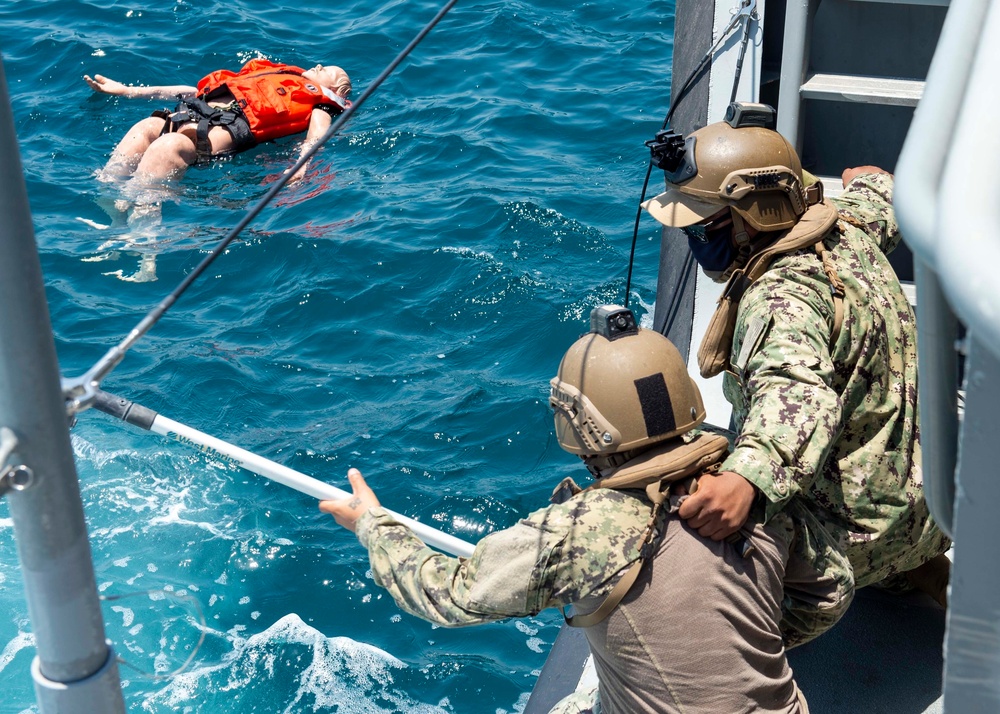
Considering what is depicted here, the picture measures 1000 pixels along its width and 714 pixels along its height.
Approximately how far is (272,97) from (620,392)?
815 centimetres

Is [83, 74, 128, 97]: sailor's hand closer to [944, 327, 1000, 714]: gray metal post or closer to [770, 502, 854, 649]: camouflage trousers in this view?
[770, 502, 854, 649]: camouflage trousers

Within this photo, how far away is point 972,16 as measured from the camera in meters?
1.10

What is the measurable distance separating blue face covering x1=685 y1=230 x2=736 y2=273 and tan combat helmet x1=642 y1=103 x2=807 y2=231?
0.09m

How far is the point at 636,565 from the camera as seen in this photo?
7.63 feet

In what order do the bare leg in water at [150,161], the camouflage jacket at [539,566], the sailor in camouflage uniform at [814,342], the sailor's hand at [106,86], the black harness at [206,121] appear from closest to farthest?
the camouflage jacket at [539,566] < the sailor in camouflage uniform at [814,342] < the bare leg in water at [150,161] < the black harness at [206,121] < the sailor's hand at [106,86]

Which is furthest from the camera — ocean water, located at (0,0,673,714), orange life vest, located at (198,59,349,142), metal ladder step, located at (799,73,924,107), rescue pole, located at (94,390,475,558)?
orange life vest, located at (198,59,349,142)

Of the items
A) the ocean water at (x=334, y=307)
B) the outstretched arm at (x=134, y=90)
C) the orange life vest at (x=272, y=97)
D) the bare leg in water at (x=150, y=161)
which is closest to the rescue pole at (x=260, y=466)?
the ocean water at (x=334, y=307)

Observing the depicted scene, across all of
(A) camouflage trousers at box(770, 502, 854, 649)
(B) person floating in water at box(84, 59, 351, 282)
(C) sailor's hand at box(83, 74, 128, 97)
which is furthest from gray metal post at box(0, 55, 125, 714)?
(C) sailor's hand at box(83, 74, 128, 97)

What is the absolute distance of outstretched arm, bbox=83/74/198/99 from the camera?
10.4 metres

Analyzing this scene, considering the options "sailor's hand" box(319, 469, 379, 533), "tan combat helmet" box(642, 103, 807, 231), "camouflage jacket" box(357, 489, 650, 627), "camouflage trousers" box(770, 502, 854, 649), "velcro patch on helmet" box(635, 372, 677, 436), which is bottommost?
"camouflage trousers" box(770, 502, 854, 649)

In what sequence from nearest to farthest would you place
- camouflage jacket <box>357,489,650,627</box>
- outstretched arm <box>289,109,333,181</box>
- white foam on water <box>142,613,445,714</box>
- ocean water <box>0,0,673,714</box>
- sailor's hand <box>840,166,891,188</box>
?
camouflage jacket <box>357,489,650,627</box> → sailor's hand <box>840,166,891,188</box> → white foam on water <box>142,613,445,714</box> → ocean water <box>0,0,673,714</box> → outstretched arm <box>289,109,333,181</box>

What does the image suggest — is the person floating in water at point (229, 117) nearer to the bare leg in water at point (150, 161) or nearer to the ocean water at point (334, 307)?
the bare leg in water at point (150, 161)

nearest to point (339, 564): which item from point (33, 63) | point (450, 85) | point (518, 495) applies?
point (518, 495)

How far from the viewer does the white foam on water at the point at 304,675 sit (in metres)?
4.79
